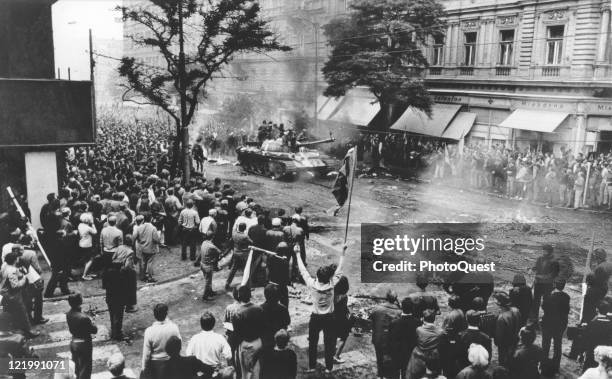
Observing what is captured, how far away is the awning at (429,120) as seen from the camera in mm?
27797


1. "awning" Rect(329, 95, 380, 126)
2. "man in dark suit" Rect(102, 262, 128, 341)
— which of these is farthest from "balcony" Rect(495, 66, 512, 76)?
"man in dark suit" Rect(102, 262, 128, 341)

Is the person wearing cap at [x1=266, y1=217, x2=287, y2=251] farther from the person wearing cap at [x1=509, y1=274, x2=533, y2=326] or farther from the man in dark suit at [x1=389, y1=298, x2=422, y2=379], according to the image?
the person wearing cap at [x1=509, y1=274, x2=533, y2=326]

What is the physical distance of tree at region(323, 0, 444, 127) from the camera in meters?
26.1

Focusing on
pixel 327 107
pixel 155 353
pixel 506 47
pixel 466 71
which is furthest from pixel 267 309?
pixel 327 107

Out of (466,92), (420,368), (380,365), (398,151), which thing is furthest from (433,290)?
(466,92)

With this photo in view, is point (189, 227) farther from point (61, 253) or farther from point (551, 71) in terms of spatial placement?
point (551, 71)

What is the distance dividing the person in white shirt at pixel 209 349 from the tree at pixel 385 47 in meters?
21.7

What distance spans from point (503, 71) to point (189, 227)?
1900cm

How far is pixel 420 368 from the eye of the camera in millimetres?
5996

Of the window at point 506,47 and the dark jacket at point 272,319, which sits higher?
the window at point 506,47

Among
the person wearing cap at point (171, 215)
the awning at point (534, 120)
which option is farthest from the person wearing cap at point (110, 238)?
the awning at point (534, 120)

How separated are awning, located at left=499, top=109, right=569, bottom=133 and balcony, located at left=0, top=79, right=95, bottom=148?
17330 mm

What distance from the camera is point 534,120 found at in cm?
2302

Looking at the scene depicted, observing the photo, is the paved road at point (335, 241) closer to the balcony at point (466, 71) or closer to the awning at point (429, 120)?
the awning at point (429, 120)
